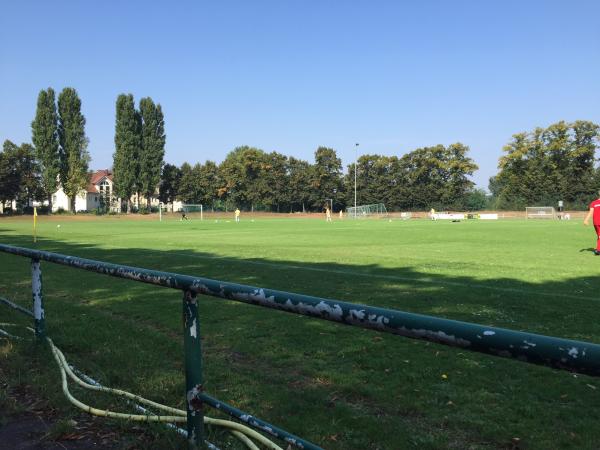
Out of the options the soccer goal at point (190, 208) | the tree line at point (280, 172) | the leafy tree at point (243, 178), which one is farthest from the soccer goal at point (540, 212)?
the soccer goal at point (190, 208)

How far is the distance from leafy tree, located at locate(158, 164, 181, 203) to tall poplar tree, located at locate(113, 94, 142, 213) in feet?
42.4

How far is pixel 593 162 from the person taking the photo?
90.6m

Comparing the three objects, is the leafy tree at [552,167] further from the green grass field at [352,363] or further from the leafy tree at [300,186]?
the green grass field at [352,363]

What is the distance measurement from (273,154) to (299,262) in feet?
299

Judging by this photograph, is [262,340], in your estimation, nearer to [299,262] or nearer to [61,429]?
[61,429]

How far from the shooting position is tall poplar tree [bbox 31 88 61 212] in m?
75.5

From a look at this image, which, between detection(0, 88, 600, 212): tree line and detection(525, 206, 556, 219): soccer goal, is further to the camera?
detection(525, 206, 556, 219): soccer goal

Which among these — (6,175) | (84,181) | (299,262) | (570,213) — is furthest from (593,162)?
(6,175)

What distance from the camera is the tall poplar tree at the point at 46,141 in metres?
75.5

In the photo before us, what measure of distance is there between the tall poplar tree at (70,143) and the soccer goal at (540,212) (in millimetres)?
73279

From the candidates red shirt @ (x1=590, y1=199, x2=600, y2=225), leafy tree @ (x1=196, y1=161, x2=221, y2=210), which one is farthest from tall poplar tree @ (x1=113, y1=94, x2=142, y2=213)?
red shirt @ (x1=590, y1=199, x2=600, y2=225)

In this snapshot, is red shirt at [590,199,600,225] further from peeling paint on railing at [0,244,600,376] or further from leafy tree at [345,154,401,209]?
leafy tree at [345,154,401,209]

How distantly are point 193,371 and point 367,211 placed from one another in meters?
90.2

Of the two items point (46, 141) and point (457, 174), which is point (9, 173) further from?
point (457, 174)
